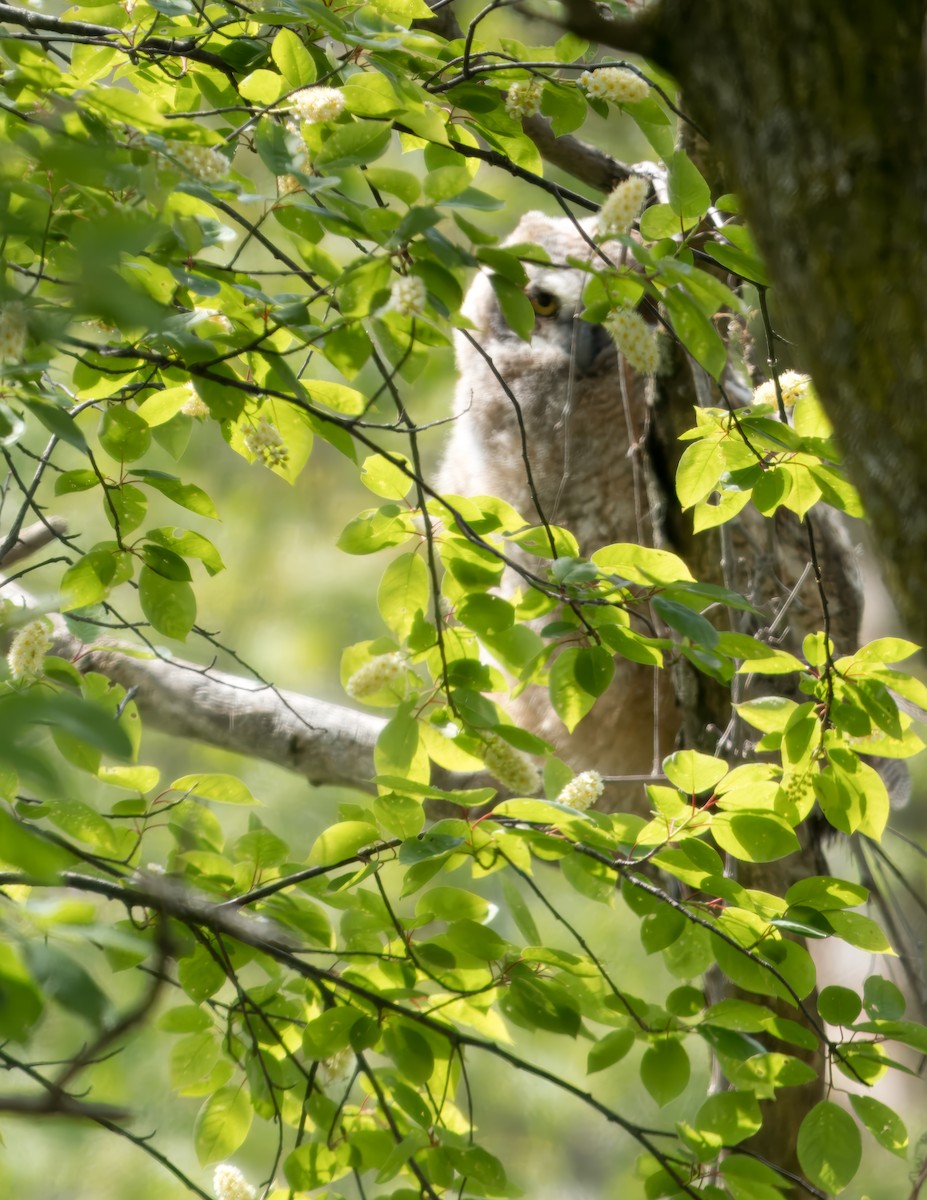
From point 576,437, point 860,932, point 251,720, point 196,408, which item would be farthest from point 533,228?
point 860,932

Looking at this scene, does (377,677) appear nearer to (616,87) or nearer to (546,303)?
(616,87)

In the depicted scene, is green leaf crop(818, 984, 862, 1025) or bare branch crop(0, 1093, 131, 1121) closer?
bare branch crop(0, 1093, 131, 1121)


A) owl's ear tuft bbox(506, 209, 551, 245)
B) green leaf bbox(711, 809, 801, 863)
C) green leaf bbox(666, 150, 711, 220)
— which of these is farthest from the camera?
owl's ear tuft bbox(506, 209, 551, 245)

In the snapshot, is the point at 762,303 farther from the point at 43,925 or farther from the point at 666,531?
the point at 43,925

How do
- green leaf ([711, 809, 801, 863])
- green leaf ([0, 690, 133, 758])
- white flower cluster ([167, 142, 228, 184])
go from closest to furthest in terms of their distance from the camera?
green leaf ([0, 690, 133, 758]) < white flower cluster ([167, 142, 228, 184]) < green leaf ([711, 809, 801, 863])

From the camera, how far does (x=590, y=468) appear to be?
8.18 feet

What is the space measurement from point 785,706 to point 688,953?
0.28 meters

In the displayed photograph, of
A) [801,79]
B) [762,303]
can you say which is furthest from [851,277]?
[762,303]

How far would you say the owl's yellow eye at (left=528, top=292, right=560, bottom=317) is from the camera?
248 centimetres

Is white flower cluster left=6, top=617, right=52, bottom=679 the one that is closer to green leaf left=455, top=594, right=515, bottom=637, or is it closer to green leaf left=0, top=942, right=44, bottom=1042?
green leaf left=455, top=594, right=515, bottom=637

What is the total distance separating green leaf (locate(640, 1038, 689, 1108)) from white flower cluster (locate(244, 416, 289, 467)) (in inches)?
29.2

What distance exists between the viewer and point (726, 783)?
122 centimetres

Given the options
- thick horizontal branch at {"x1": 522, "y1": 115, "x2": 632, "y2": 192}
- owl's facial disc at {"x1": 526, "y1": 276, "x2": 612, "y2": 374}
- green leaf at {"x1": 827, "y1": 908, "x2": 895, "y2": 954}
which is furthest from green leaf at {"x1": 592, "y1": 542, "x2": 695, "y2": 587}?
owl's facial disc at {"x1": 526, "y1": 276, "x2": 612, "y2": 374}

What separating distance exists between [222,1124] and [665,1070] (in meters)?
0.50
